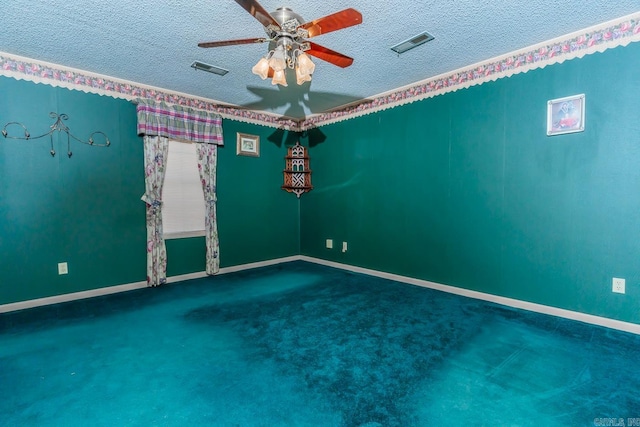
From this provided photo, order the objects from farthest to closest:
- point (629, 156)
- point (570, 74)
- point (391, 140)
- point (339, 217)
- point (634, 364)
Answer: point (339, 217) < point (391, 140) < point (570, 74) < point (629, 156) < point (634, 364)

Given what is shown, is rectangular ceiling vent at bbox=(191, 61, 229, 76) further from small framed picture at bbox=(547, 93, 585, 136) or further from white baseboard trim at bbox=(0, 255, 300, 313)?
small framed picture at bbox=(547, 93, 585, 136)

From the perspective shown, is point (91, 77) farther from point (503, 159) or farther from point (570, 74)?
point (570, 74)

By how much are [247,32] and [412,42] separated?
1.48 m

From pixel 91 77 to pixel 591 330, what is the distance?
5.53m

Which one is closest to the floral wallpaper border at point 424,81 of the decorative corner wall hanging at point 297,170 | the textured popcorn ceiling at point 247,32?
the textured popcorn ceiling at point 247,32

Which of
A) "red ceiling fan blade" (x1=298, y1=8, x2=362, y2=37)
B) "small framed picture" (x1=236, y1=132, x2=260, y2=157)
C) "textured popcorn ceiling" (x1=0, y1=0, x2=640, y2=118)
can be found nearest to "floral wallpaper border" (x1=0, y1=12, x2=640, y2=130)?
"textured popcorn ceiling" (x1=0, y1=0, x2=640, y2=118)

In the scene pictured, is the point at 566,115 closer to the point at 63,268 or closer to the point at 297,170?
the point at 297,170

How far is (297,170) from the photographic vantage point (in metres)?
5.23

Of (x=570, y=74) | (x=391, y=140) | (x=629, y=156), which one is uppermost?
(x=570, y=74)

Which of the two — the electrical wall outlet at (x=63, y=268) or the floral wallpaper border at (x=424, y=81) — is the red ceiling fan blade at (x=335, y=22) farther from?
the electrical wall outlet at (x=63, y=268)

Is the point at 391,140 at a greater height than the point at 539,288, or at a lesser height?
greater

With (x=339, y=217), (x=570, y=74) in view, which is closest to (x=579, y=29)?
(x=570, y=74)

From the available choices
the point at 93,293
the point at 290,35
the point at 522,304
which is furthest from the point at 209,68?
the point at 522,304

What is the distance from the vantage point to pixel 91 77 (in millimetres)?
3266
